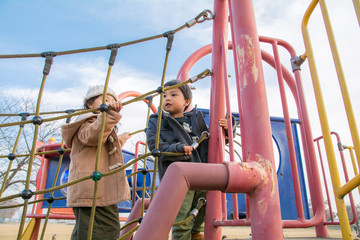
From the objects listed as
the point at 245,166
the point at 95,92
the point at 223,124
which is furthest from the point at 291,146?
the point at 95,92

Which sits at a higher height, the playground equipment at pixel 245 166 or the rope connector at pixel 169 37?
the rope connector at pixel 169 37

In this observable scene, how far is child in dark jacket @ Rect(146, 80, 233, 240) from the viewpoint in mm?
1318

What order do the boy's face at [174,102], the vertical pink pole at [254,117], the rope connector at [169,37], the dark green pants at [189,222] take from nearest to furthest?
1. the vertical pink pole at [254,117]
2. the rope connector at [169,37]
3. the dark green pants at [189,222]
4. the boy's face at [174,102]

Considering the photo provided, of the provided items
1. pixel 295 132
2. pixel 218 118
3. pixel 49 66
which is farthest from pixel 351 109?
pixel 295 132

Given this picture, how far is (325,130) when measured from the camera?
0.85 metres

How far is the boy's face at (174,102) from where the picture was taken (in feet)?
5.39

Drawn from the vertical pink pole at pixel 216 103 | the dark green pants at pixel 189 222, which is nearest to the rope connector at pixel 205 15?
the vertical pink pole at pixel 216 103

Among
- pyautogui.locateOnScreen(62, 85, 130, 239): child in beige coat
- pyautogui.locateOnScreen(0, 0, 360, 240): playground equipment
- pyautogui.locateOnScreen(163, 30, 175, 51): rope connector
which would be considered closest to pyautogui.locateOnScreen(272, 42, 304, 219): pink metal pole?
pyautogui.locateOnScreen(0, 0, 360, 240): playground equipment

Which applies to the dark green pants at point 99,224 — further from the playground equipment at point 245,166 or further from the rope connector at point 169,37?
the rope connector at point 169,37

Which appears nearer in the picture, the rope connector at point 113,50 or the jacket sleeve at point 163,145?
the rope connector at point 113,50

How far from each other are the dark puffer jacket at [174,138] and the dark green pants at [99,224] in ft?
1.04

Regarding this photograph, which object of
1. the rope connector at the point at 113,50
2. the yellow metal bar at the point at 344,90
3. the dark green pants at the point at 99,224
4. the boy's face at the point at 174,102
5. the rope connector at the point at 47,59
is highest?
the boy's face at the point at 174,102

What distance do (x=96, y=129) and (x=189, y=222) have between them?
61 cm

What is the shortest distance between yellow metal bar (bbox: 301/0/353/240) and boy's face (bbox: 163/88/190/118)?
31.5 inches
